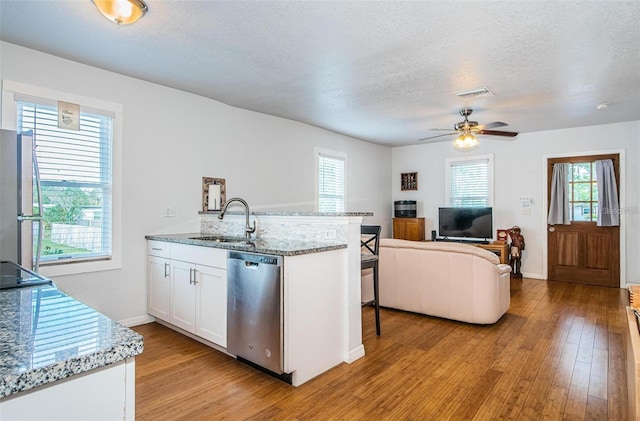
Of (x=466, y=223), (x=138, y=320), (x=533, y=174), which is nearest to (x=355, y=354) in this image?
(x=138, y=320)

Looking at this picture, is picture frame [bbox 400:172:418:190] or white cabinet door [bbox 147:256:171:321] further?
picture frame [bbox 400:172:418:190]

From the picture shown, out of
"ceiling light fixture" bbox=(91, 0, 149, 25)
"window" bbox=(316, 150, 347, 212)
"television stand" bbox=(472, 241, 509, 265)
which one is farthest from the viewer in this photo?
"window" bbox=(316, 150, 347, 212)

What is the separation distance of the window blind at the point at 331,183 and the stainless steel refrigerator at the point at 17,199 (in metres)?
4.07

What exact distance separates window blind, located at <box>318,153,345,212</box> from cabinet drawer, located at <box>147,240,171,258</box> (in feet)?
9.60

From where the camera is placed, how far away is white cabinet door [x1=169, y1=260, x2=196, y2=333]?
3.19 meters

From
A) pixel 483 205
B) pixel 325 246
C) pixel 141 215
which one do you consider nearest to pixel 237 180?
pixel 141 215

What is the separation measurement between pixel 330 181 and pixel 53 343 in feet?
18.7

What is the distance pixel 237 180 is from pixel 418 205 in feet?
14.1

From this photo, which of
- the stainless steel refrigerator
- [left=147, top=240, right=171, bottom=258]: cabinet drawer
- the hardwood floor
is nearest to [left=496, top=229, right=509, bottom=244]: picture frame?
the hardwood floor

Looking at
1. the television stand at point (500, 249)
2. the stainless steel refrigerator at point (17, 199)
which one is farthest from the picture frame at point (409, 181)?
the stainless steel refrigerator at point (17, 199)

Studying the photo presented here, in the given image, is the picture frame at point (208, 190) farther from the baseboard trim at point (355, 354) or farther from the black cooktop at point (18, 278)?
the black cooktop at point (18, 278)

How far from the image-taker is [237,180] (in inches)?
188

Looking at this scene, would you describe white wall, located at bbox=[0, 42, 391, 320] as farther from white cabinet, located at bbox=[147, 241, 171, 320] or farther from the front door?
the front door

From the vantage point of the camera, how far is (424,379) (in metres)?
2.59
